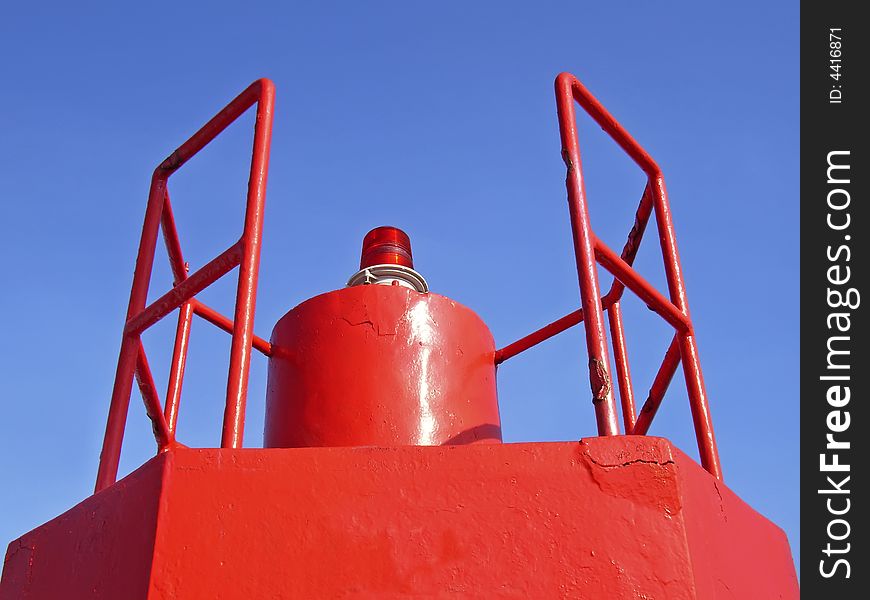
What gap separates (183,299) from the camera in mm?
2883

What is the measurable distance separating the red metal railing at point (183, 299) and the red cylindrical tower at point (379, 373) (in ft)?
1.04

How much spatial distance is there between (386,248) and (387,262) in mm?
105

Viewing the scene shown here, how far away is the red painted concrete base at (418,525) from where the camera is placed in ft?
6.93

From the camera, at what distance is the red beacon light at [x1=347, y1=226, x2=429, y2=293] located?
376cm

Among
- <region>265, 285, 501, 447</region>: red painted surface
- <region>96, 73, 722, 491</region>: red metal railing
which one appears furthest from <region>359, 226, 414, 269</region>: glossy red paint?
<region>96, 73, 722, 491</region>: red metal railing

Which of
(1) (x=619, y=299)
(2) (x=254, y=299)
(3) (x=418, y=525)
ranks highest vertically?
(1) (x=619, y=299)

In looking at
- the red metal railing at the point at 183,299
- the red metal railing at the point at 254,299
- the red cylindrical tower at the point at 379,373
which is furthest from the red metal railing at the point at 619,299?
the red metal railing at the point at 183,299

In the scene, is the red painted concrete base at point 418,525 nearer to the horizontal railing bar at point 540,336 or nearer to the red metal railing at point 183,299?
the red metal railing at point 183,299

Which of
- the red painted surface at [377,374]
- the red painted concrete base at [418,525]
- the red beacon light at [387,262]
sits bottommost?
the red painted concrete base at [418,525]

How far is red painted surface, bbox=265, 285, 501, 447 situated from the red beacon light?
27 cm

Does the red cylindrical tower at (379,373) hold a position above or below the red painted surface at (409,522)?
above

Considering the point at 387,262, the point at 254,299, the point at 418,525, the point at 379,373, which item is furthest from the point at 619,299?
the point at 418,525

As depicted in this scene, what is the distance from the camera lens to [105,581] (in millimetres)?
2291

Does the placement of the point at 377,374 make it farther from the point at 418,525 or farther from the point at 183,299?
the point at 418,525
